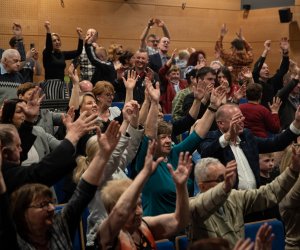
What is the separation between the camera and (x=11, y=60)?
18.4 feet

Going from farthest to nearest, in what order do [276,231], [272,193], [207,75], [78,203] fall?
[207,75] → [276,231] → [272,193] → [78,203]

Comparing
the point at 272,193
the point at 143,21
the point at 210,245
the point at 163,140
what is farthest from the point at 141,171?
the point at 143,21

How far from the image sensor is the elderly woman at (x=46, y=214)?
233 centimetres

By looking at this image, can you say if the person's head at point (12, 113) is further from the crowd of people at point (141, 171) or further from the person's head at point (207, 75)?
the person's head at point (207, 75)

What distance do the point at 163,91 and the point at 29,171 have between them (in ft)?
14.1

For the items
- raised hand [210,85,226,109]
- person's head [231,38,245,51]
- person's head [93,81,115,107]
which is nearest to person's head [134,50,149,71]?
person's head [93,81,115,107]

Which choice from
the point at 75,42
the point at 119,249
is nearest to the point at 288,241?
the point at 119,249

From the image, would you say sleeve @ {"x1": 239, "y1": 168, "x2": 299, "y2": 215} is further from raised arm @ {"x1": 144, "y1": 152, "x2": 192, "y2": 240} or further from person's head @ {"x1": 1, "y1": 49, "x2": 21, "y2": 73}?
person's head @ {"x1": 1, "y1": 49, "x2": 21, "y2": 73}

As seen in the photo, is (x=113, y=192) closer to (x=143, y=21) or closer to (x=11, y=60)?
(x=11, y=60)

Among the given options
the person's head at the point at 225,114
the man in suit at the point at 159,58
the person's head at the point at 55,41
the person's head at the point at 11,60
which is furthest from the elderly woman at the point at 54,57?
the person's head at the point at 225,114

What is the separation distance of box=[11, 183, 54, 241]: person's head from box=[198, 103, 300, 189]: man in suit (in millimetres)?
1761

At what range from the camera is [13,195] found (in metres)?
2.37

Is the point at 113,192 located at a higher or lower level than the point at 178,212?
higher

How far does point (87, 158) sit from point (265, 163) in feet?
5.23
